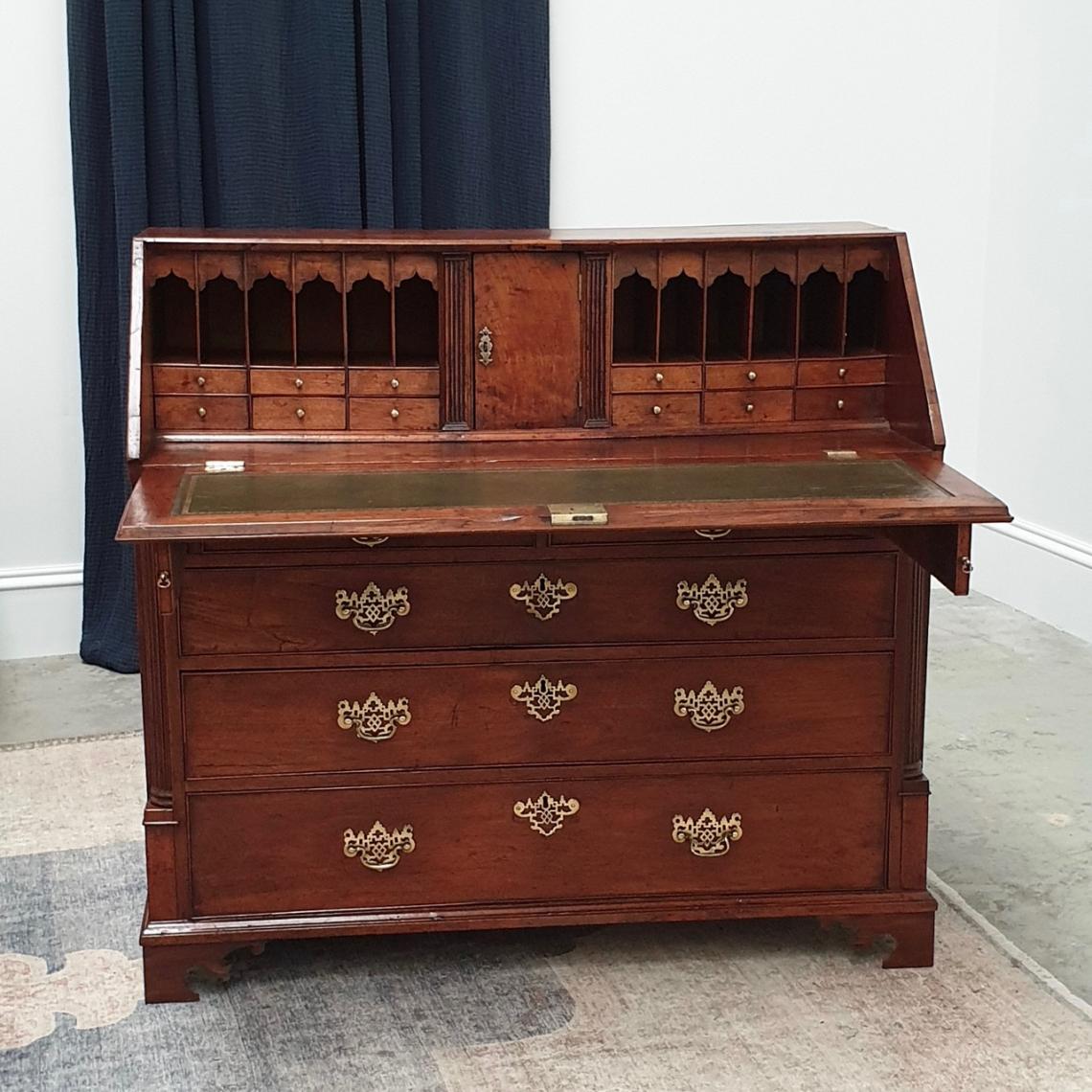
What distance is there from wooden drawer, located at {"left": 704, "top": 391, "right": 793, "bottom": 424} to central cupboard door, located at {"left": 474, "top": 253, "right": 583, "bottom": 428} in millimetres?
233

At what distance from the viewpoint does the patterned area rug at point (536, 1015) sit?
2.32 m

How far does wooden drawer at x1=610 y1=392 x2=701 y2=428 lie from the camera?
2.78 meters

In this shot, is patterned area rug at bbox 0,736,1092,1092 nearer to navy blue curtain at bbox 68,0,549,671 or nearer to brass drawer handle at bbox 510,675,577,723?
brass drawer handle at bbox 510,675,577,723

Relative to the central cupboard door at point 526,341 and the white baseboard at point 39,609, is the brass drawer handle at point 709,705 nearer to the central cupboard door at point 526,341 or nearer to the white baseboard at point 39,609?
the central cupboard door at point 526,341

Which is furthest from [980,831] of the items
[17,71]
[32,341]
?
[17,71]

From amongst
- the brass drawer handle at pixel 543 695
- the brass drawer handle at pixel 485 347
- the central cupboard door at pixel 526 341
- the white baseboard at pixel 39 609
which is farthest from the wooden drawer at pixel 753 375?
the white baseboard at pixel 39 609

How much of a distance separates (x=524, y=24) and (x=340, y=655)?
7.16 ft

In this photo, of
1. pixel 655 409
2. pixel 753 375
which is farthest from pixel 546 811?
pixel 753 375

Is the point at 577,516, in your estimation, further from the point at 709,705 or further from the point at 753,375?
the point at 753,375

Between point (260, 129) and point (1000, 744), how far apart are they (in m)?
2.27

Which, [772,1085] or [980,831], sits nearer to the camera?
[772,1085]

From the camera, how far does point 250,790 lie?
2488 millimetres

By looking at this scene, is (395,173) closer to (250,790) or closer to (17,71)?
(17,71)

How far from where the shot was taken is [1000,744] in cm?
360
